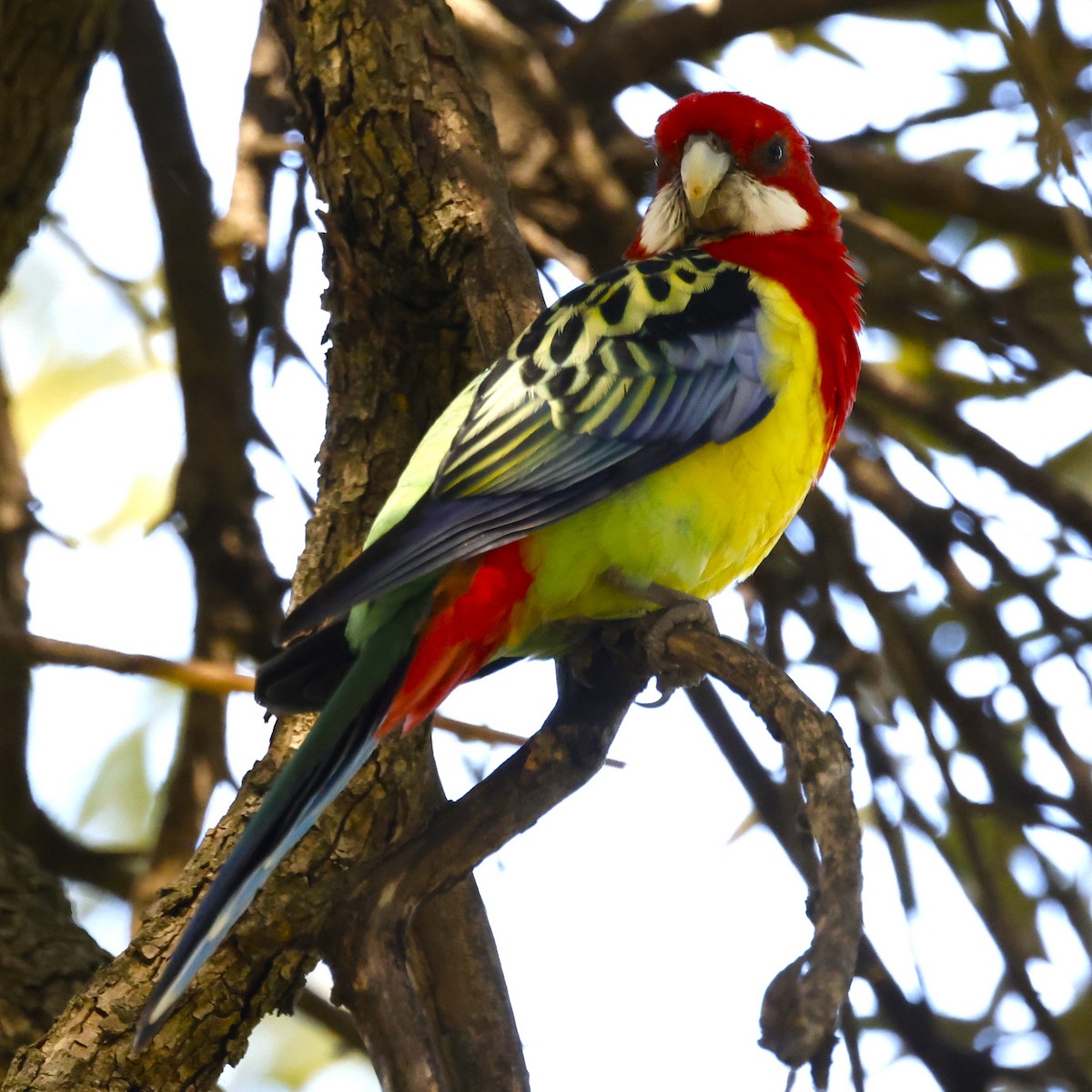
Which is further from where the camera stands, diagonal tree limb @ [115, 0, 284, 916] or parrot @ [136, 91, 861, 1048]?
diagonal tree limb @ [115, 0, 284, 916]

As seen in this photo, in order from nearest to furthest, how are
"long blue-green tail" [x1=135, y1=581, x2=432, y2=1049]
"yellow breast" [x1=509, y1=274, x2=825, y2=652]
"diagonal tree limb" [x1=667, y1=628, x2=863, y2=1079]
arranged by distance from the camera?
"diagonal tree limb" [x1=667, y1=628, x2=863, y2=1079], "long blue-green tail" [x1=135, y1=581, x2=432, y2=1049], "yellow breast" [x1=509, y1=274, x2=825, y2=652]

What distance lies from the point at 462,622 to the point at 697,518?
1.62ft

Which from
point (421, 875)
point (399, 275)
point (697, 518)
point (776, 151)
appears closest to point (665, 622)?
point (697, 518)

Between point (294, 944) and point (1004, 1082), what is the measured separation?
1.47 meters

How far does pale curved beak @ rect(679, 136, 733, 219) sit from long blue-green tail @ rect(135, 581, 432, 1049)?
48.9 inches

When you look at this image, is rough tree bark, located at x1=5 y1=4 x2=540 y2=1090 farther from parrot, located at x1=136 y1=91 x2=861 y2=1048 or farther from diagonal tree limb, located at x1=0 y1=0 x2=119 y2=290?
diagonal tree limb, located at x1=0 y1=0 x2=119 y2=290

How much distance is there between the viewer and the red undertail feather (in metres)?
2.51

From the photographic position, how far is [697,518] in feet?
8.84

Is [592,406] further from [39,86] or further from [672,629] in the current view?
[39,86]

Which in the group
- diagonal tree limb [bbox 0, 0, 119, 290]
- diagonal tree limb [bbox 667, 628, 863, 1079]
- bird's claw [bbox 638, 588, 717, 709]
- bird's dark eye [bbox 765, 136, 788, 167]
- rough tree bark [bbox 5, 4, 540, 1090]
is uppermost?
diagonal tree limb [bbox 0, 0, 119, 290]

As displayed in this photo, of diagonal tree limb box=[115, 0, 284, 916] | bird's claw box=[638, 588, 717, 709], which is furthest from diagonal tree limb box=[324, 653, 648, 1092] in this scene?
diagonal tree limb box=[115, 0, 284, 916]

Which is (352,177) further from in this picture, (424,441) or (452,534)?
(452,534)

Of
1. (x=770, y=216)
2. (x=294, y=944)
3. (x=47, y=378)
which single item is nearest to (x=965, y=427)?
(x=770, y=216)

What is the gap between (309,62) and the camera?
3.07 meters
